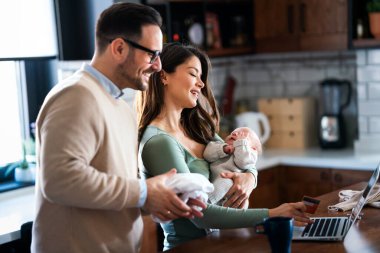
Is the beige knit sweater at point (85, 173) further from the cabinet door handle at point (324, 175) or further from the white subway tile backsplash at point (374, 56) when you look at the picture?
the white subway tile backsplash at point (374, 56)

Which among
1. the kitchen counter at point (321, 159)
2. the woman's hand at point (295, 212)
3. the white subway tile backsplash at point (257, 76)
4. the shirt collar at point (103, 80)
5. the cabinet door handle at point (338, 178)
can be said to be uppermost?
the shirt collar at point (103, 80)

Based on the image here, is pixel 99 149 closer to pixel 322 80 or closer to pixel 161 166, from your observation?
pixel 161 166

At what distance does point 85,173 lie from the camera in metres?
1.84

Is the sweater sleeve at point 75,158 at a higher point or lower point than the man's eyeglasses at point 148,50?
lower

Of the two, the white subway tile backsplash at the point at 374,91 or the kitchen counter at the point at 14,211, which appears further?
the white subway tile backsplash at the point at 374,91

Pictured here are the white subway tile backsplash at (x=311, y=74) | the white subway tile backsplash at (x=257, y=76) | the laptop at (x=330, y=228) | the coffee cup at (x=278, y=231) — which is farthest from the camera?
the white subway tile backsplash at (x=257, y=76)

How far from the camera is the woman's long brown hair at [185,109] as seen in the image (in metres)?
2.53

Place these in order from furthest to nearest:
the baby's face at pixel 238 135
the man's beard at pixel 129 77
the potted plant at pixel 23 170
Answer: the potted plant at pixel 23 170 → the baby's face at pixel 238 135 → the man's beard at pixel 129 77

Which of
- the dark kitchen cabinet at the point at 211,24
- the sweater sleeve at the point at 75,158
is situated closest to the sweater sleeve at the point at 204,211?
the sweater sleeve at the point at 75,158

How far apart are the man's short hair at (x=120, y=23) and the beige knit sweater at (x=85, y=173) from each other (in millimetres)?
128

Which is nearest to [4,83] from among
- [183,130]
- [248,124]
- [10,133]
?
[10,133]

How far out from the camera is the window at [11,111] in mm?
3695

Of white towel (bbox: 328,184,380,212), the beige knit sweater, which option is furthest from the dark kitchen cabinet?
the beige knit sweater

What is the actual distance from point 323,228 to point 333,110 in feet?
8.62
